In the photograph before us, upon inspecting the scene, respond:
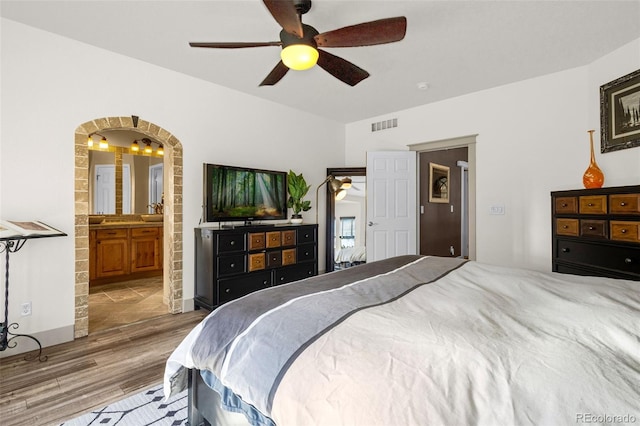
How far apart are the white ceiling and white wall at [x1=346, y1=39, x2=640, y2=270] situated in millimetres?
214

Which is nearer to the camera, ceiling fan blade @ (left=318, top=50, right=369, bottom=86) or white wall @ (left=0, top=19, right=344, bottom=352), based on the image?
ceiling fan blade @ (left=318, top=50, right=369, bottom=86)

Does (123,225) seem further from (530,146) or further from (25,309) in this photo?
(530,146)

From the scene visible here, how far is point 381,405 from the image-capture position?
2.42ft

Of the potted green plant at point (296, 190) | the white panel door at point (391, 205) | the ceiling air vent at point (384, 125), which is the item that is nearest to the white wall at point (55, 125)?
the potted green plant at point (296, 190)

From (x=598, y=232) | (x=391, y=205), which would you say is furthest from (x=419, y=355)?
(x=391, y=205)

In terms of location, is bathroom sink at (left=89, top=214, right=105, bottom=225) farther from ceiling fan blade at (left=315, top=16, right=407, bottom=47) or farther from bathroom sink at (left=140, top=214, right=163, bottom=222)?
ceiling fan blade at (left=315, top=16, right=407, bottom=47)

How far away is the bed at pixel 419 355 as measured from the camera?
2.31 ft

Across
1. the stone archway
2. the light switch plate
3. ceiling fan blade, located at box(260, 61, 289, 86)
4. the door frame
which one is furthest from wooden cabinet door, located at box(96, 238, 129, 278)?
the light switch plate

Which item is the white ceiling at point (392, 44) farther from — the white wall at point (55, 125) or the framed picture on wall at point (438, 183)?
the framed picture on wall at point (438, 183)

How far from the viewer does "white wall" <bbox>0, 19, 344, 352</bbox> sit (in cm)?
262

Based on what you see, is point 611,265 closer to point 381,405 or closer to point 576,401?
point 576,401

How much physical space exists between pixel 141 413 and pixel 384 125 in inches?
187

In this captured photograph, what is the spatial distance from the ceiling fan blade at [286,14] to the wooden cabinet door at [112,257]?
4.33m

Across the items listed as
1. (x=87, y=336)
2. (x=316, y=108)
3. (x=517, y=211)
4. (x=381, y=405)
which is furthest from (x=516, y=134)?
(x=87, y=336)
